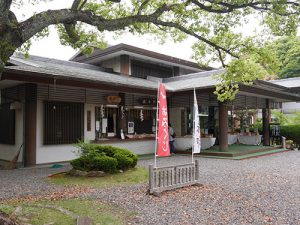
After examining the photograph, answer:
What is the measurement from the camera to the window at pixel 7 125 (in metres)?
12.5

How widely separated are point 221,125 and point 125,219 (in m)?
10.2

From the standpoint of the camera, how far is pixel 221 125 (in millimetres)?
14586

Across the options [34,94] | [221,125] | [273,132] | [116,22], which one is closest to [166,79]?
[221,125]

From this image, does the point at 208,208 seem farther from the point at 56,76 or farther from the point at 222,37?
the point at 56,76

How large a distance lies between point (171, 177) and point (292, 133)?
15.0 m

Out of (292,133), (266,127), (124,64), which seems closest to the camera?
(124,64)

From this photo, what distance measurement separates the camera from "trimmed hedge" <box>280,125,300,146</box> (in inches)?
766

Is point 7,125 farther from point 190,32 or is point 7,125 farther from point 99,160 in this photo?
point 190,32

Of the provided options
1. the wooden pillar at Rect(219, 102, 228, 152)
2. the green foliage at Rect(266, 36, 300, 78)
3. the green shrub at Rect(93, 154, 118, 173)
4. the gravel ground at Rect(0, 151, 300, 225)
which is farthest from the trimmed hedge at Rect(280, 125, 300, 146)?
the green foliage at Rect(266, 36, 300, 78)

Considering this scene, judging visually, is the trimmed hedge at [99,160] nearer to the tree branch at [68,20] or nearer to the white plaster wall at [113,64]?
the tree branch at [68,20]

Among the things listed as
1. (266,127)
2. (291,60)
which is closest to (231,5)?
(266,127)

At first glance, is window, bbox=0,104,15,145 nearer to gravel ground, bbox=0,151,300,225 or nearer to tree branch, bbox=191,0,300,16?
gravel ground, bbox=0,151,300,225

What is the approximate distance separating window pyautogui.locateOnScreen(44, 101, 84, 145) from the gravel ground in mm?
2031

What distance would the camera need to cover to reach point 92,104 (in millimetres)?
13648
